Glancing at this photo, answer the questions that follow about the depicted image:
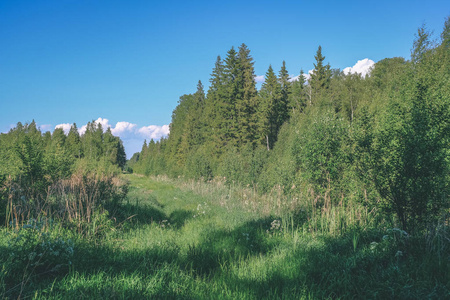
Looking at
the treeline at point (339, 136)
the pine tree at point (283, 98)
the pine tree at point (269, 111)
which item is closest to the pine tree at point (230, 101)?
the treeline at point (339, 136)

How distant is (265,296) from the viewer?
307cm

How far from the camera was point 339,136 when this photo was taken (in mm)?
9883

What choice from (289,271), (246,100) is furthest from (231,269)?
(246,100)

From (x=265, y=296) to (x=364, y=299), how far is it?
120 cm

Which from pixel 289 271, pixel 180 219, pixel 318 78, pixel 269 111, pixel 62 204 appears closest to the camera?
pixel 289 271

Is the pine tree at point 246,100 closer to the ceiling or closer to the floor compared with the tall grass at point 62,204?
closer to the ceiling

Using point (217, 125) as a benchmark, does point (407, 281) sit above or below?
below

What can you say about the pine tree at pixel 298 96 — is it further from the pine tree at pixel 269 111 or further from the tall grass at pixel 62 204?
the tall grass at pixel 62 204

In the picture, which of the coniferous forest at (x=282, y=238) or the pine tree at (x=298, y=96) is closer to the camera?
the coniferous forest at (x=282, y=238)

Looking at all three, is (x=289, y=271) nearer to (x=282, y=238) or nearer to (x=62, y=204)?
(x=282, y=238)

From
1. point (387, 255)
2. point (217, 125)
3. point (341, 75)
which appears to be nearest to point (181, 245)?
point (387, 255)

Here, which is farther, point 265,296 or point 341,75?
point 341,75

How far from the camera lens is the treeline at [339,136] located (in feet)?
16.1

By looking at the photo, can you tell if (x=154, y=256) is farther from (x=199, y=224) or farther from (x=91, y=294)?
(x=199, y=224)
